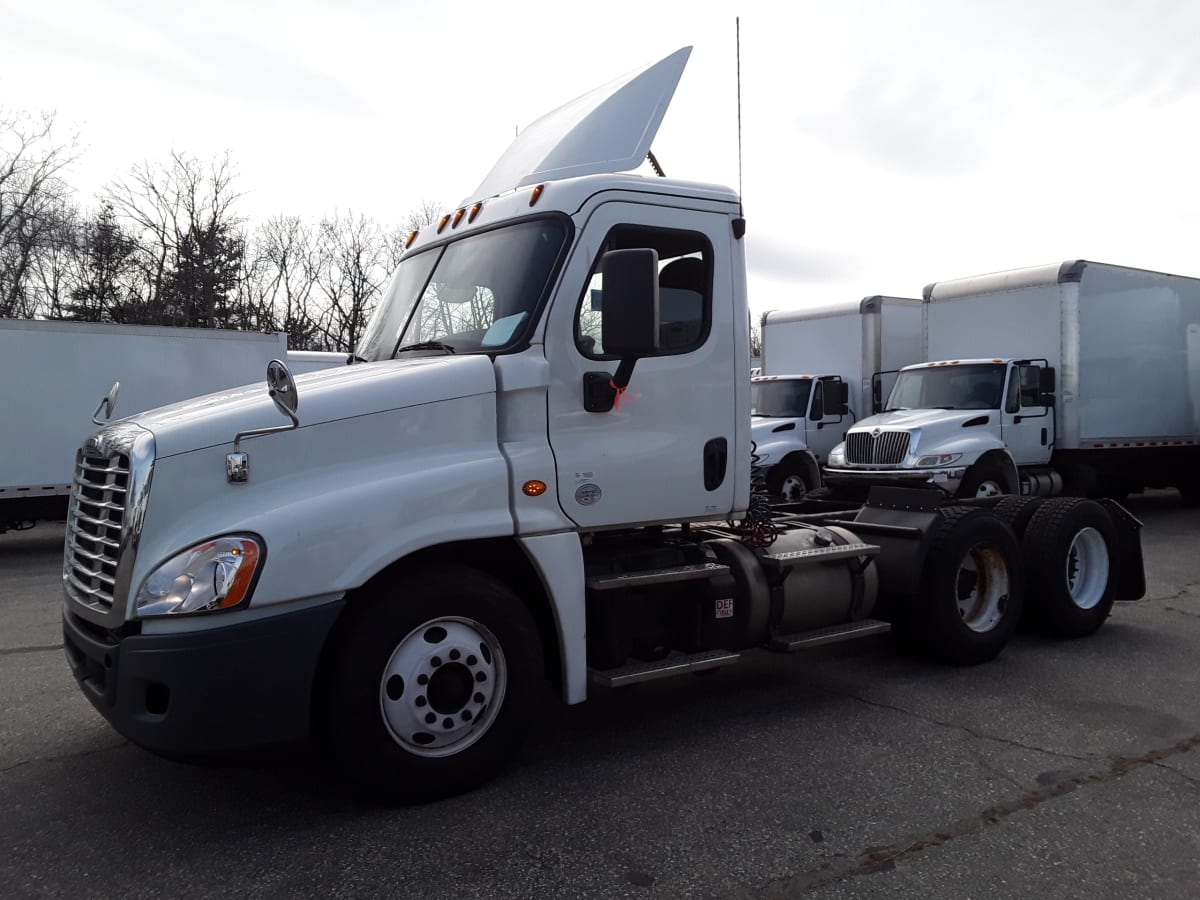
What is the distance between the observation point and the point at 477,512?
13.1ft

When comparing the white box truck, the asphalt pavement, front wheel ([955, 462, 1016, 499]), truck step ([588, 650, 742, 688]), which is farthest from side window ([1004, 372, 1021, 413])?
the white box truck

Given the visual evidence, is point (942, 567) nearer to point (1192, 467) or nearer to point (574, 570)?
point (574, 570)

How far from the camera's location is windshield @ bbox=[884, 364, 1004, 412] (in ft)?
44.5

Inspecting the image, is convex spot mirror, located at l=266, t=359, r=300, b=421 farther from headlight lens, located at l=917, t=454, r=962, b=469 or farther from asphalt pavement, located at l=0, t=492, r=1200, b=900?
headlight lens, located at l=917, t=454, r=962, b=469

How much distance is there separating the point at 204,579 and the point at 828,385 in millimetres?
13873

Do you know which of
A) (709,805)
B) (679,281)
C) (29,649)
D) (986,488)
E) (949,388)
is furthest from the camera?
(949,388)

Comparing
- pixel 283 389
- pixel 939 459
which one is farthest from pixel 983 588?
pixel 939 459

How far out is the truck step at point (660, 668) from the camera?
14.3ft

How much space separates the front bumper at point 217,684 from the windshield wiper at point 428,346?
1399 millimetres

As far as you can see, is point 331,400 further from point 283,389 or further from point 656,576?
point 656,576

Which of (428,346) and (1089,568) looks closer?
(428,346)

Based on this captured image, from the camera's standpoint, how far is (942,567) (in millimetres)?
5926

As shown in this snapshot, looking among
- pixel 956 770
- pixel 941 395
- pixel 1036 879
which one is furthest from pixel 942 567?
pixel 941 395

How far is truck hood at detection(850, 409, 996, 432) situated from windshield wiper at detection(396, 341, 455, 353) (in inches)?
386
